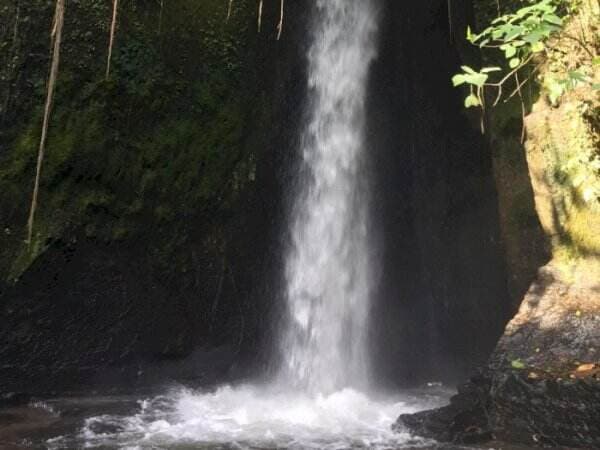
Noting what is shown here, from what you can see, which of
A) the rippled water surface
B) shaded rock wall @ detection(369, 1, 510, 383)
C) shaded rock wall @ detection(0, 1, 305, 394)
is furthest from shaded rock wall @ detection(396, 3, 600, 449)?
shaded rock wall @ detection(0, 1, 305, 394)

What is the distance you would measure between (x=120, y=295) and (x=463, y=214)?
4.20 metres

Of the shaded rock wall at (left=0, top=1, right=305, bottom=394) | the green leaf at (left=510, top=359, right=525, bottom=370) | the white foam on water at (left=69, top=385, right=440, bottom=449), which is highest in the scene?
the shaded rock wall at (left=0, top=1, right=305, bottom=394)

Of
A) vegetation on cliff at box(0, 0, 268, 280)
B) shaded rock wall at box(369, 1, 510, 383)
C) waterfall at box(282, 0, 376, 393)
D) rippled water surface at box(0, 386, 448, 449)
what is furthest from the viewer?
shaded rock wall at box(369, 1, 510, 383)

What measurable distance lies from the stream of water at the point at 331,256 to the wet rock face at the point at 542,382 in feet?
4.52

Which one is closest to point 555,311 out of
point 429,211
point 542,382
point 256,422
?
point 542,382

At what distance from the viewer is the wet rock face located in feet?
14.3

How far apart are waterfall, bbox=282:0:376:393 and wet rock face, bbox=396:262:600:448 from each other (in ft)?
7.48

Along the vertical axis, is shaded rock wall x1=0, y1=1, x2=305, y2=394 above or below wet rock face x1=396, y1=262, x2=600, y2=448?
above

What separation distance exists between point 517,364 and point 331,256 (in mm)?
3034

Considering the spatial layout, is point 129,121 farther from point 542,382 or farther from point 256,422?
point 542,382

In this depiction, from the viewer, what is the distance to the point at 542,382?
4.54 metres

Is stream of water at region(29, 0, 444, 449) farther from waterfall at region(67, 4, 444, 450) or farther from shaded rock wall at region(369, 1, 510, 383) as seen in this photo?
shaded rock wall at region(369, 1, 510, 383)

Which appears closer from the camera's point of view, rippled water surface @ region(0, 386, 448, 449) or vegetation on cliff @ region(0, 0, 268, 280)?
rippled water surface @ region(0, 386, 448, 449)

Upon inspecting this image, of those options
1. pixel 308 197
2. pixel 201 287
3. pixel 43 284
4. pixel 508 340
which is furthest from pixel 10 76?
pixel 508 340
